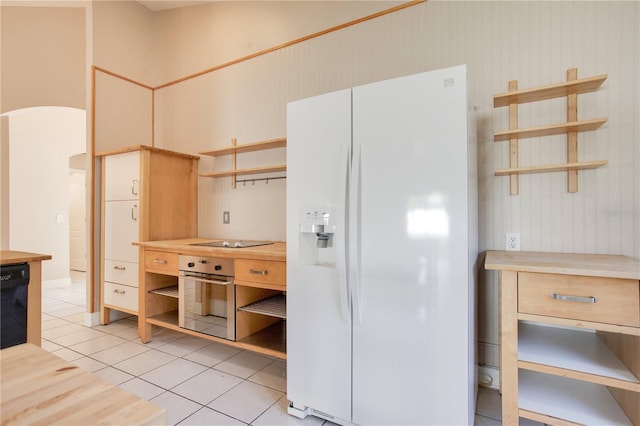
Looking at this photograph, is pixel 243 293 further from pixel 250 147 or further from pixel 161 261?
pixel 250 147

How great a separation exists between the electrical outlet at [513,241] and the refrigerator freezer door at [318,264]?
3.80 ft

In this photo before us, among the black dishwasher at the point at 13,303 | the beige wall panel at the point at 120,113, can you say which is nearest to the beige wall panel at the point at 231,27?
the beige wall panel at the point at 120,113

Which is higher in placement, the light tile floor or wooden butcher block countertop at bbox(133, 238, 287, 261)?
wooden butcher block countertop at bbox(133, 238, 287, 261)

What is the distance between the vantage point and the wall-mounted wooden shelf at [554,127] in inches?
67.5

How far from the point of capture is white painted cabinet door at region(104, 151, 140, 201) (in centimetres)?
301

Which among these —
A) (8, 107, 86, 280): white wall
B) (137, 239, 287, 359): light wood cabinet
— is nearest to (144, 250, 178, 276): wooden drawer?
(137, 239, 287, 359): light wood cabinet

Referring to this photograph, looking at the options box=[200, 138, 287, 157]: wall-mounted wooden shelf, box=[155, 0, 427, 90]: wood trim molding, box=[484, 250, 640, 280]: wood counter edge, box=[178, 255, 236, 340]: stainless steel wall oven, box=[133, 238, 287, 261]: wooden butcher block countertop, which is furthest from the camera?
box=[200, 138, 287, 157]: wall-mounted wooden shelf

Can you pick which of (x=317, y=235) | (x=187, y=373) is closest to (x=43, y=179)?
(x=187, y=373)

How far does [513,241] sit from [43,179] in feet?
19.8

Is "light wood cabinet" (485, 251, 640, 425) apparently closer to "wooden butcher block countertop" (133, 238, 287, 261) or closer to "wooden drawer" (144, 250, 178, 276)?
"wooden butcher block countertop" (133, 238, 287, 261)

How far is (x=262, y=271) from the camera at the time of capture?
2.09 m

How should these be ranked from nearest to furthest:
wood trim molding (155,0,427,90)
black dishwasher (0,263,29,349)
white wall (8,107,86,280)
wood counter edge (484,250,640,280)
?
wood counter edge (484,250,640,280) < black dishwasher (0,263,29,349) < wood trim molding (155,0,427,90) < white wall (8,107,86,280)

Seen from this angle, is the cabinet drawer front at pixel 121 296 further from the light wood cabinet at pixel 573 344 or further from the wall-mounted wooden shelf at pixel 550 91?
the wall-mounted wooden shelf at pixel 550 91

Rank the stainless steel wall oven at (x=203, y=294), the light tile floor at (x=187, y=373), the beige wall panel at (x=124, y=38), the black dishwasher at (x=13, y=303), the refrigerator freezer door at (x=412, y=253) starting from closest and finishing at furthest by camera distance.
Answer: the refrigerator freezer door at (x=412, y=253) → the light tile floor at (x=187, y=373) → the black dishwasher at (x=13, y=303) → the stainless steel wall oven at (x=203, y=294) → the beige wall panel at (x=124, y=38)
